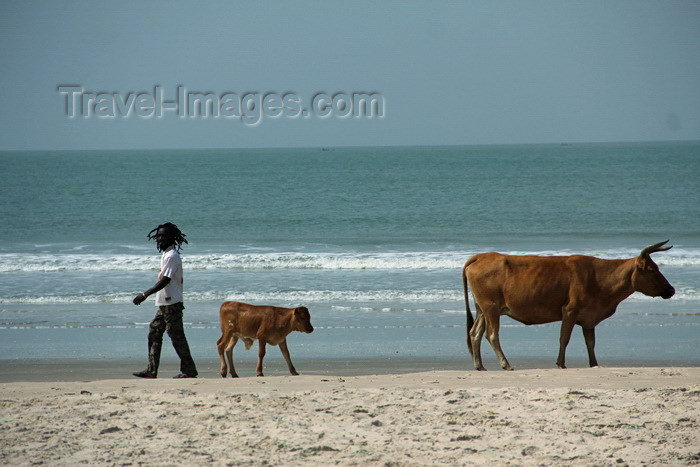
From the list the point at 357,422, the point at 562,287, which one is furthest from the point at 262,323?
the point at 562,287

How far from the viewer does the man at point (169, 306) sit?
838cm

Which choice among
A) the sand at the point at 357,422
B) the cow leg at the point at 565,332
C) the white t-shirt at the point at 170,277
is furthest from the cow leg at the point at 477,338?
the white t-shirt at the point at 170,277

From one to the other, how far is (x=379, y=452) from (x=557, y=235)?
2550 cm

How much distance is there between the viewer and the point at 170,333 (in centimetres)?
848

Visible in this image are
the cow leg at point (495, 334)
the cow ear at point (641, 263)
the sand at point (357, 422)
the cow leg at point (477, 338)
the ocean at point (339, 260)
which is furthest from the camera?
the ocean at point (339, 260)

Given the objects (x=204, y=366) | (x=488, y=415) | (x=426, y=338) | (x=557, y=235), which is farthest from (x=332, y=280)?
(x=557, y=235)

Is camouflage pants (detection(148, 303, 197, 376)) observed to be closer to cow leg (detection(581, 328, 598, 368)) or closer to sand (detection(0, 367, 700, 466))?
sand (detection(0, 367, 700, 466))

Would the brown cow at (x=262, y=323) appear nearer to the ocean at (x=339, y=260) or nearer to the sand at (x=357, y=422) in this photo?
the sand at (x=357, y=422)

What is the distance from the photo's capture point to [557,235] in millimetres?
30109

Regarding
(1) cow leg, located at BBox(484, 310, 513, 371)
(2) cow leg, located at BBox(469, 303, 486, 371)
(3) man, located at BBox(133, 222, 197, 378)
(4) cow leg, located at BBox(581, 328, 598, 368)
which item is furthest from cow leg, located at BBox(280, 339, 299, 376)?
(4) cow leg, located at BBox(581, 328, 598, 368)

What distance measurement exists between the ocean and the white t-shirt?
6.68 ft

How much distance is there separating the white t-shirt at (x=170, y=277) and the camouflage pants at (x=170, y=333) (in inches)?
3.4

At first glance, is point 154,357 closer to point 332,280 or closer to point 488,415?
point 488,415

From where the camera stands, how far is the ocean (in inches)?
450
